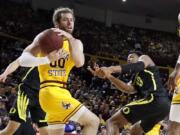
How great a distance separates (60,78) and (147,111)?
2.12 m

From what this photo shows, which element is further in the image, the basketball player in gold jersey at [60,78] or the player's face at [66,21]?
the player's face at [66,21]

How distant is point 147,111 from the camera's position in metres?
7.34

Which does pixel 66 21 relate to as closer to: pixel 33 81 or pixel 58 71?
pixel 58 71

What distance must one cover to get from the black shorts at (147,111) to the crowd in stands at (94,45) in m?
8.07

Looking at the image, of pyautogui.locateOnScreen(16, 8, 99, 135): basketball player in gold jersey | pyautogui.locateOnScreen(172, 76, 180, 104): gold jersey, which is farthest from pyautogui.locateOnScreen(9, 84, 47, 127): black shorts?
pyautogui.locateOnScreen(172, 76, 180, 104): gold jersey

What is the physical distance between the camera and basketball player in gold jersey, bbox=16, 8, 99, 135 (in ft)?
17.5

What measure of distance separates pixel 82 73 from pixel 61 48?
1506cm

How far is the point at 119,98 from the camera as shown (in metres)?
18.8

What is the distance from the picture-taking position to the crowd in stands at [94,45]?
1828 centimetres

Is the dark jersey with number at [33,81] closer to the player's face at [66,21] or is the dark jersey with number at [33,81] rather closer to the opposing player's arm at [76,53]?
the player's face at [66,21]

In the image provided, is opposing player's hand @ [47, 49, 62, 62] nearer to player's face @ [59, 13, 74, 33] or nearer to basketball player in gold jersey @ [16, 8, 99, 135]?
basketball player in gold jersey @ [16, 8, 99, 135]

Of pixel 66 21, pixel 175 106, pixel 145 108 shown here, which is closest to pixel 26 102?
pixel 145 108

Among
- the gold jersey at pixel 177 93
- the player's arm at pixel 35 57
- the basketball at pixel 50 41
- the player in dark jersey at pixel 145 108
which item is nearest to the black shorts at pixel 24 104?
the player in dark jersey at pixel 145 108

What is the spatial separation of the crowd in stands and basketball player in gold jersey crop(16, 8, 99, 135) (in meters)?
9.85
